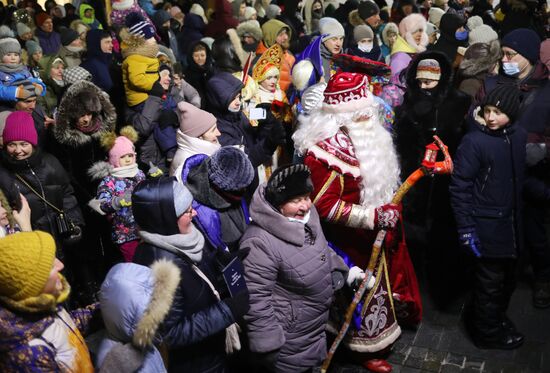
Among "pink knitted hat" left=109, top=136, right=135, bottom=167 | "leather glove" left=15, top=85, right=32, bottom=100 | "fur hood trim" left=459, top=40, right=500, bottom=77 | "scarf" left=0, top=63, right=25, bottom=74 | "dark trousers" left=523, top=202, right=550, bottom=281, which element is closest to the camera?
"pink knitted hat" left=109, top=136, right=135, bottom=167

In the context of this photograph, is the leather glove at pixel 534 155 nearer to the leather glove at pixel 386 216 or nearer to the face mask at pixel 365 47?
the leather glove at pixel 386 216

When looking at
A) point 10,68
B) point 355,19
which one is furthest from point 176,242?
point 355,19

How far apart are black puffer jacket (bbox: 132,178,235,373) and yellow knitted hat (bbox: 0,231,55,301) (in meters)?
0.61

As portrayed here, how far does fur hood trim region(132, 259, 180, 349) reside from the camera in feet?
9.11

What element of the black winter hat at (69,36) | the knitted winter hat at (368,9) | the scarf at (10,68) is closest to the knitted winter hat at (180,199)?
the scarf at (10,68)

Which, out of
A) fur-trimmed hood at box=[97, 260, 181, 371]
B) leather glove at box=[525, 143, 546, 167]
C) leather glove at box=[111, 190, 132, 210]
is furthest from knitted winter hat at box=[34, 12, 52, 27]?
fur-trimmed hood at box=[97, 260, 181, 371]

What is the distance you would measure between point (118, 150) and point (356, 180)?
7.53ft

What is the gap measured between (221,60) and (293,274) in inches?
190

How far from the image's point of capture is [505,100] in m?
4.65

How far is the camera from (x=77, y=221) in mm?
5602

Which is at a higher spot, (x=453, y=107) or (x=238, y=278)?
(x=238, y=278)

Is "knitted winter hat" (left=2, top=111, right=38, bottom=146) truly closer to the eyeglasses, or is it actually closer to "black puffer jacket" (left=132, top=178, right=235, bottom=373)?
"black puffer jacket" (left=132, top=178, right=235, bottom=373)

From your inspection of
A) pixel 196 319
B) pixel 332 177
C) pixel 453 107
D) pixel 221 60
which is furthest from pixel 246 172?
pixel 221 60

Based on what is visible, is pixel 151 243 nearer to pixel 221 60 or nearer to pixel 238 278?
pixel 238 278
